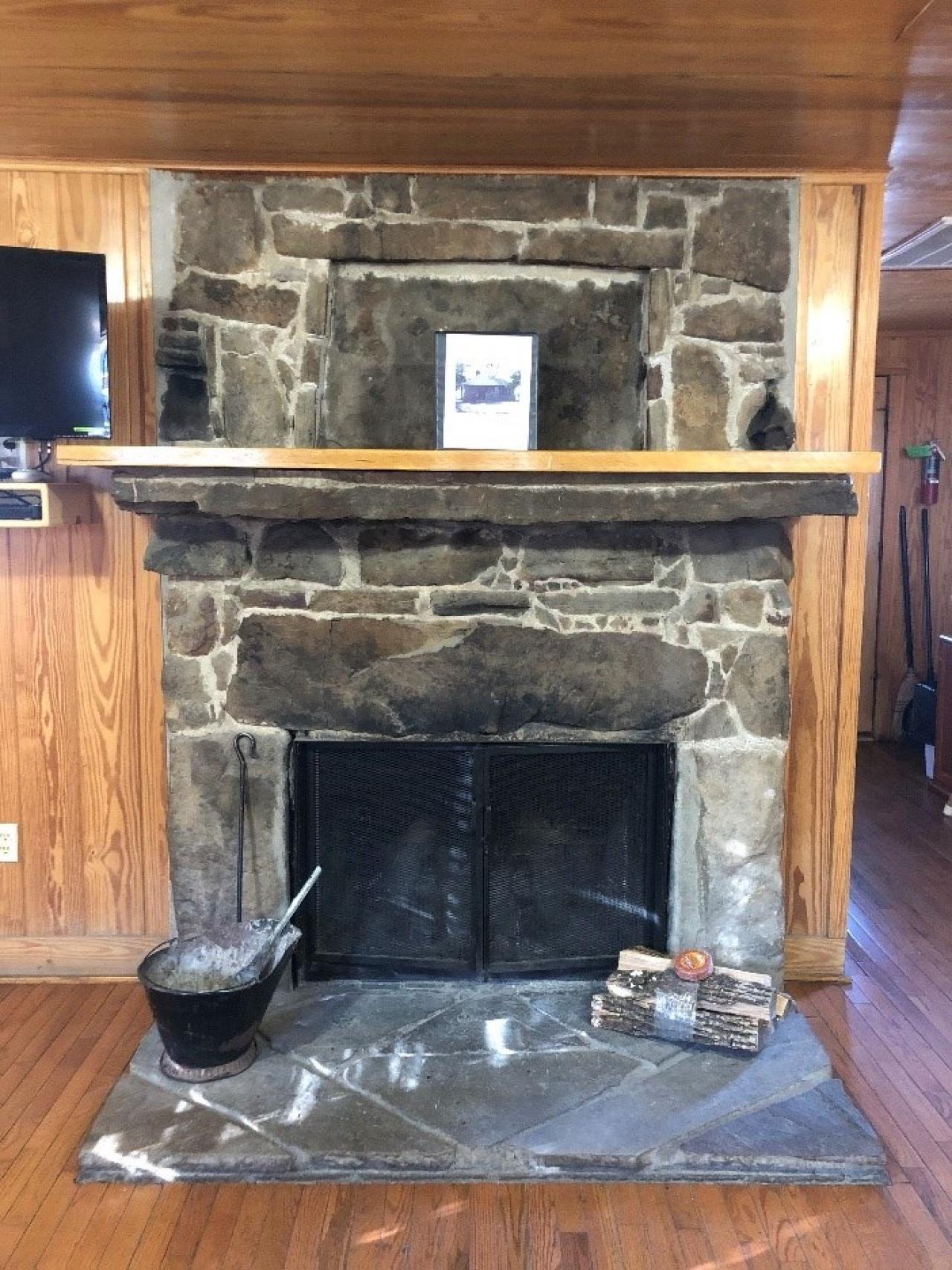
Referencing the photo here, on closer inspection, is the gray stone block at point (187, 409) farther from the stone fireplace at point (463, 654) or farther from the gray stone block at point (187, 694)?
the gray stone block at point (187, 694)

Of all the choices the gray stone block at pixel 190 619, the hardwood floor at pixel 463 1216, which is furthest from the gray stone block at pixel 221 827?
the hardwood floor at pixel 463 1216

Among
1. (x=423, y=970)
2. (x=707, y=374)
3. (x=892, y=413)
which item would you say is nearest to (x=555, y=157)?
(x=707, y=374)

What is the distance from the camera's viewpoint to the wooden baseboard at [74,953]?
2.96 metres

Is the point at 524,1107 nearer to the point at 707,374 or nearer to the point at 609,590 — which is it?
the point at 609,590

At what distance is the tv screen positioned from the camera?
2.52m

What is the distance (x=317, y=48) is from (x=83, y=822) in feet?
6.82

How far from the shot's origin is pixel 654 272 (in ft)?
8.68

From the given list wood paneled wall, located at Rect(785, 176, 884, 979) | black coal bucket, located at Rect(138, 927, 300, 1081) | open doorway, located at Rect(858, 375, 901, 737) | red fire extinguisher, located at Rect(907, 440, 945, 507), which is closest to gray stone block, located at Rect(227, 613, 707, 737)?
wood paneled wall, located at Rect(785, 176, 884, 979)

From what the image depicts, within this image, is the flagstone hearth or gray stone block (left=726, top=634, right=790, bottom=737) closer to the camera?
the flagstone hearth

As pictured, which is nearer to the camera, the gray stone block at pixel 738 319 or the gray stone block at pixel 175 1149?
the gray stone block at pixel 175 1149

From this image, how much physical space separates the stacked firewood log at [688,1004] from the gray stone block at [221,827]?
0.92 m

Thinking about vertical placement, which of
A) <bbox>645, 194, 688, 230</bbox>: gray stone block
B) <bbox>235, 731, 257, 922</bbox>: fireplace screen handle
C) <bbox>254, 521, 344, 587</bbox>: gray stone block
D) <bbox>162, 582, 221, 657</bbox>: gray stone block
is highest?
<bbox>645, 194, 688, 230</bbox>: gray stone block

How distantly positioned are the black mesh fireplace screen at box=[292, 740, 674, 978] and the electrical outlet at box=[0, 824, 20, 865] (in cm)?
85

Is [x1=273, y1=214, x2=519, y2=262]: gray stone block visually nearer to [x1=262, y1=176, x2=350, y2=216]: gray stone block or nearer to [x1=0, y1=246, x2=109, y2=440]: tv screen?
[x1=262, y1=176, x2=350, y2=216]: gray stone block
